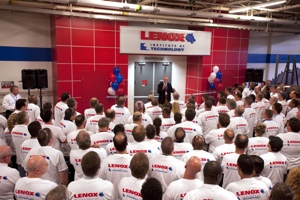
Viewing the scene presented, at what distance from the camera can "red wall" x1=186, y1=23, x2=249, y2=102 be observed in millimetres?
11672

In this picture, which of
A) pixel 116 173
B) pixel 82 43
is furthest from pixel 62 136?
pixel 82 43

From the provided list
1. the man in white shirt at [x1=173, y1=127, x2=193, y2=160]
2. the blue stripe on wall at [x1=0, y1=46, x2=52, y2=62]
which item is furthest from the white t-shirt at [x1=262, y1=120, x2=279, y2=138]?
the blue stripe on wall at [x1=0, y1=46, x2=52, y2=62]

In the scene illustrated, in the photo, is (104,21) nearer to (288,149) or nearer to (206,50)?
(206,50)

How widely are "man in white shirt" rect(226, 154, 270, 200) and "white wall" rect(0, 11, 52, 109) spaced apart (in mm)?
8507

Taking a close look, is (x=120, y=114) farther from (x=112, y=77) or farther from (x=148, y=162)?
(x=112, y=77)

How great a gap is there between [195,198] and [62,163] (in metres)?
1.95

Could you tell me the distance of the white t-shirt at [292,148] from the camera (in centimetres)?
438

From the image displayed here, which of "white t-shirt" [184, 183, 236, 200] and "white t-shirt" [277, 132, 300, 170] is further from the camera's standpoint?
"white t-shirt" [277, 132, 300, 170]

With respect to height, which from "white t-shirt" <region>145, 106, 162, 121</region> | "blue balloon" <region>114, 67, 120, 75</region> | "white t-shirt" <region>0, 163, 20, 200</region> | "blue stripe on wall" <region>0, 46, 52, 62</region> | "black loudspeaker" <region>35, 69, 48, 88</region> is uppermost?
"blue stripe on wall" <region>0, 46, 52, 62</region>

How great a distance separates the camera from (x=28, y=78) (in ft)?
27.4

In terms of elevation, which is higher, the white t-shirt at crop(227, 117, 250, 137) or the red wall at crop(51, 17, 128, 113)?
the red wall at crop(51, 17, 128, 113)

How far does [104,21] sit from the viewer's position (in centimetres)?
950

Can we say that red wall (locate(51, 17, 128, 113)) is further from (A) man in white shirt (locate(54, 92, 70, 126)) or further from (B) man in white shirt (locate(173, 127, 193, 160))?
(B) man in white shirt (locate(173, 127, 193, 160))

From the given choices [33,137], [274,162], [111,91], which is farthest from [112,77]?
[274,162]
